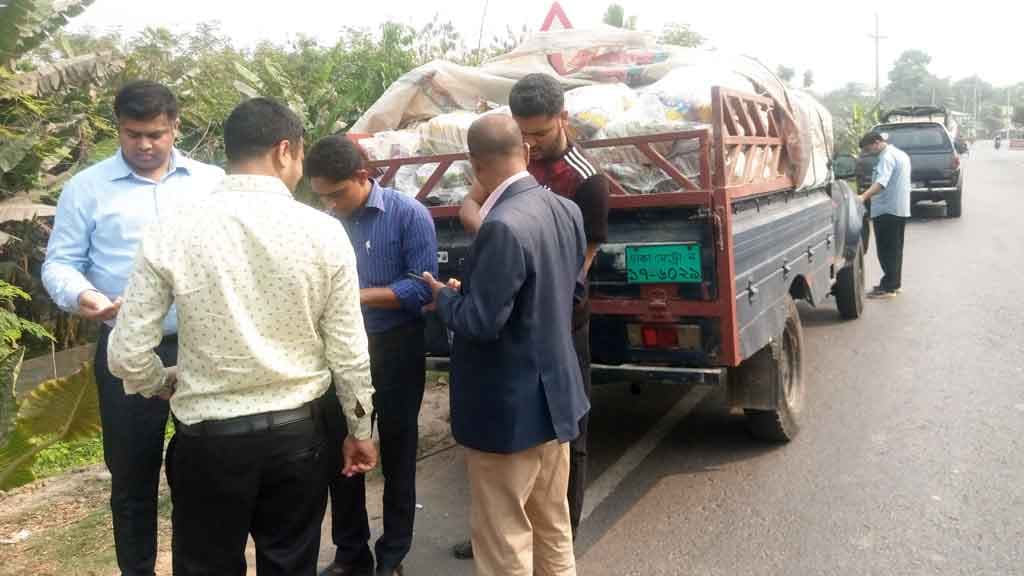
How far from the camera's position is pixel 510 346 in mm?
2721

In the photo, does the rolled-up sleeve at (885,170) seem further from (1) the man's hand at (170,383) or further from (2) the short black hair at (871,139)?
(1) the man's hand at (170,383)

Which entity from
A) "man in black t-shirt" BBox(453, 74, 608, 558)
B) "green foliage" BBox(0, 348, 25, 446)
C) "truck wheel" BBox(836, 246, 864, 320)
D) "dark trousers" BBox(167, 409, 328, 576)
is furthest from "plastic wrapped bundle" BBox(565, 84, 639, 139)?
"truck wheel" BBox(836, 246, 864, 320)

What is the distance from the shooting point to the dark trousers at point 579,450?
337cm

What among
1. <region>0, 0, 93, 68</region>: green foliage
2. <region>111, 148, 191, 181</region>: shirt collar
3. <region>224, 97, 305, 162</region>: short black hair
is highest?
<region>0, 0, 93, 68</region>: green foliage

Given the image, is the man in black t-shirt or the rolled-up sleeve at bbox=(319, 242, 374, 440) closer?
the rolled-up sleeve at bbox=(319, 242, 374, 440)

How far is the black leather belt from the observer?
223 cm

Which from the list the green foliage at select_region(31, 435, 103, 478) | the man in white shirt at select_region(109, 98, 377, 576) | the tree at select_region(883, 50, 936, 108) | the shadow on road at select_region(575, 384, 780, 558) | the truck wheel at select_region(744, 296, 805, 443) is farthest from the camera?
the tree at select_region(883, 50, 936, 108)

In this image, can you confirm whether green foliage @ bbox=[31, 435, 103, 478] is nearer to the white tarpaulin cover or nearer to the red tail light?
the white tarpaulin cover

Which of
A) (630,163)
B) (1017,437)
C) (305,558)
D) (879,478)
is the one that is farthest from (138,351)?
(1017,437)

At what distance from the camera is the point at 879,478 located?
444 centimetres

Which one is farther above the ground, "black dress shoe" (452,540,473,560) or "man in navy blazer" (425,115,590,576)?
"man in navy blazer" (425,115,590,576)

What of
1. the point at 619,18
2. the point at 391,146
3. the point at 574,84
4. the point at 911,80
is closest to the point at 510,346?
the point at 391,146

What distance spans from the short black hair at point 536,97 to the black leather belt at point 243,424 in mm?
1551

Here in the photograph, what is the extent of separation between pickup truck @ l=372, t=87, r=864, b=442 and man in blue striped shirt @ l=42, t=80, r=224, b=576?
1.58 meters
